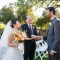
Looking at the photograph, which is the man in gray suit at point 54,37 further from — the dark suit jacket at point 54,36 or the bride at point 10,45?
the bride at point 10,45

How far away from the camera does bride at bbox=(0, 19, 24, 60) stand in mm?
5328

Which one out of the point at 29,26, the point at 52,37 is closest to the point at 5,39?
the point at 29,26

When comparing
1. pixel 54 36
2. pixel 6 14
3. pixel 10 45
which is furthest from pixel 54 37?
pixel 6 14

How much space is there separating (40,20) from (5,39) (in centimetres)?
2121

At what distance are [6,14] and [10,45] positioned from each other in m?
26.1

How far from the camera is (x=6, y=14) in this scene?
102 ft

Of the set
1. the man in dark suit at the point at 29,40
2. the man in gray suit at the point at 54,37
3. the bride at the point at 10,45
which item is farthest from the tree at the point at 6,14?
the man in gray suit at the point at 54,37

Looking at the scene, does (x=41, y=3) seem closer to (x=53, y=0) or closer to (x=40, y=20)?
(x=53, y=0)

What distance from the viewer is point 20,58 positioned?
18.8ft

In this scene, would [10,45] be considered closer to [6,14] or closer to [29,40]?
[29,40]

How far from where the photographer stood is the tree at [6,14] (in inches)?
1181

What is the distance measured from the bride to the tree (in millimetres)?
24053

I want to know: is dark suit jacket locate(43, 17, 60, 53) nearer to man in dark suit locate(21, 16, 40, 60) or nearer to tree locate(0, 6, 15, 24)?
man in dark suit locate(21, 16, 40, 60)

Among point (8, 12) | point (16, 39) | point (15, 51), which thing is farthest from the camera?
point (8, 12)
